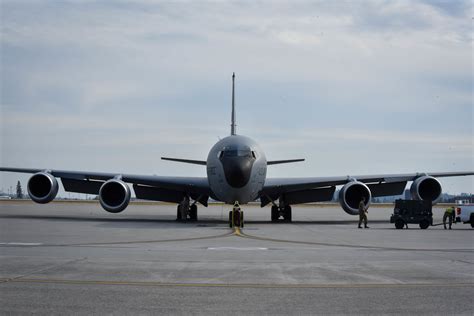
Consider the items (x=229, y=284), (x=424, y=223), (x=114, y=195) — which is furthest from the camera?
(x=114, y=195)

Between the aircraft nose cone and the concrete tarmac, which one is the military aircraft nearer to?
the aircraft nose cone

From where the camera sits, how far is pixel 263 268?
491 inches

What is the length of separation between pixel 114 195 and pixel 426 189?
17171mm

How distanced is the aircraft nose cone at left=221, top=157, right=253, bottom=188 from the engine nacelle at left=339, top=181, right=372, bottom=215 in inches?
215

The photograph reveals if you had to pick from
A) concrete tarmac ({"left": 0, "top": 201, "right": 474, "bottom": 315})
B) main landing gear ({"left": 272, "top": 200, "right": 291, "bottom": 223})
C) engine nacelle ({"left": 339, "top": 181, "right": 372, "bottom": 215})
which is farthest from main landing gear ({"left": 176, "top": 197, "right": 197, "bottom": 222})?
concrete tarmac ({"left": 0, "top": 201, "right": 474, "bottom": 315})

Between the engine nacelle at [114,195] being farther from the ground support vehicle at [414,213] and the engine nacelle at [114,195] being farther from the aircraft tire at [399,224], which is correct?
the ground support vehicle at [414,213]

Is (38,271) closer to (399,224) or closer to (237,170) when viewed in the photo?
(237,170)

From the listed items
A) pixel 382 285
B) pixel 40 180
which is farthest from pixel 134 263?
pixel 40 180

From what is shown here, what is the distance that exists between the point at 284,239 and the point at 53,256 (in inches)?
360

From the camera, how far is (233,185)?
29.6 m

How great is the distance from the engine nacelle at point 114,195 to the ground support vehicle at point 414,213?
13500 millimetres

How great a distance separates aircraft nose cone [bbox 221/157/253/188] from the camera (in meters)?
29.3

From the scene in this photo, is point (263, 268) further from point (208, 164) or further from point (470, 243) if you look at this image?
point (208, 164)

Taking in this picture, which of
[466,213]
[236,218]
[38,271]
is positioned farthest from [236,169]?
[38,271]
